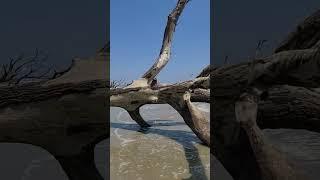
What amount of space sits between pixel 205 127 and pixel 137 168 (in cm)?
137

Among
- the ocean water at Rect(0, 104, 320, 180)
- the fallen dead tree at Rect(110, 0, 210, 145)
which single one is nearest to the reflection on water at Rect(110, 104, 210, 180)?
the ocean water at Rect(0, 104, 320, 180)

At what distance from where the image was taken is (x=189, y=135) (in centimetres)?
836

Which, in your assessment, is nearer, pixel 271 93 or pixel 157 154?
pixel 271 93

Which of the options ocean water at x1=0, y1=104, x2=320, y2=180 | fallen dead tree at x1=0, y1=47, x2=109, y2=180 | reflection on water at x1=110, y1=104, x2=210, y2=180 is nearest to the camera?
fallen dead tree at x1=0, y1=47, x2=109, y2=180

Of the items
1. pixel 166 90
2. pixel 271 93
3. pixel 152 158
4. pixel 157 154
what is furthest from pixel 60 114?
pixel 166 90

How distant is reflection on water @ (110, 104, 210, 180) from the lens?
485 centimetres

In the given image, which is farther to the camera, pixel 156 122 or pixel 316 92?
pixel 156 122

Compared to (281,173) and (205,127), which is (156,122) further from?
(281,173)

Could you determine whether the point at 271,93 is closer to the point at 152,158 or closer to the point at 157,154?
the point at 152,158

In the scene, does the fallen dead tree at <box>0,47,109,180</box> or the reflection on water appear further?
the reflection on water

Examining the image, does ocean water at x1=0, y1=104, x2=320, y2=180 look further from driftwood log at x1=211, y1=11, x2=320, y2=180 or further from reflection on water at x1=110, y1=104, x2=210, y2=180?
driftwood log at x1=211, y1=11, x2=320, y2=180

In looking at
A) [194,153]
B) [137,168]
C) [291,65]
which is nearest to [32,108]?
[137,168]

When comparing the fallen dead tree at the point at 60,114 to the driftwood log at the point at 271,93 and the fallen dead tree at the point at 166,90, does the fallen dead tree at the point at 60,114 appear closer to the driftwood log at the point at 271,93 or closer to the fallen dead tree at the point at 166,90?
the driftwood log at the point at 271,93

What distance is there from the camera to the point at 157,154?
20.5 ft
